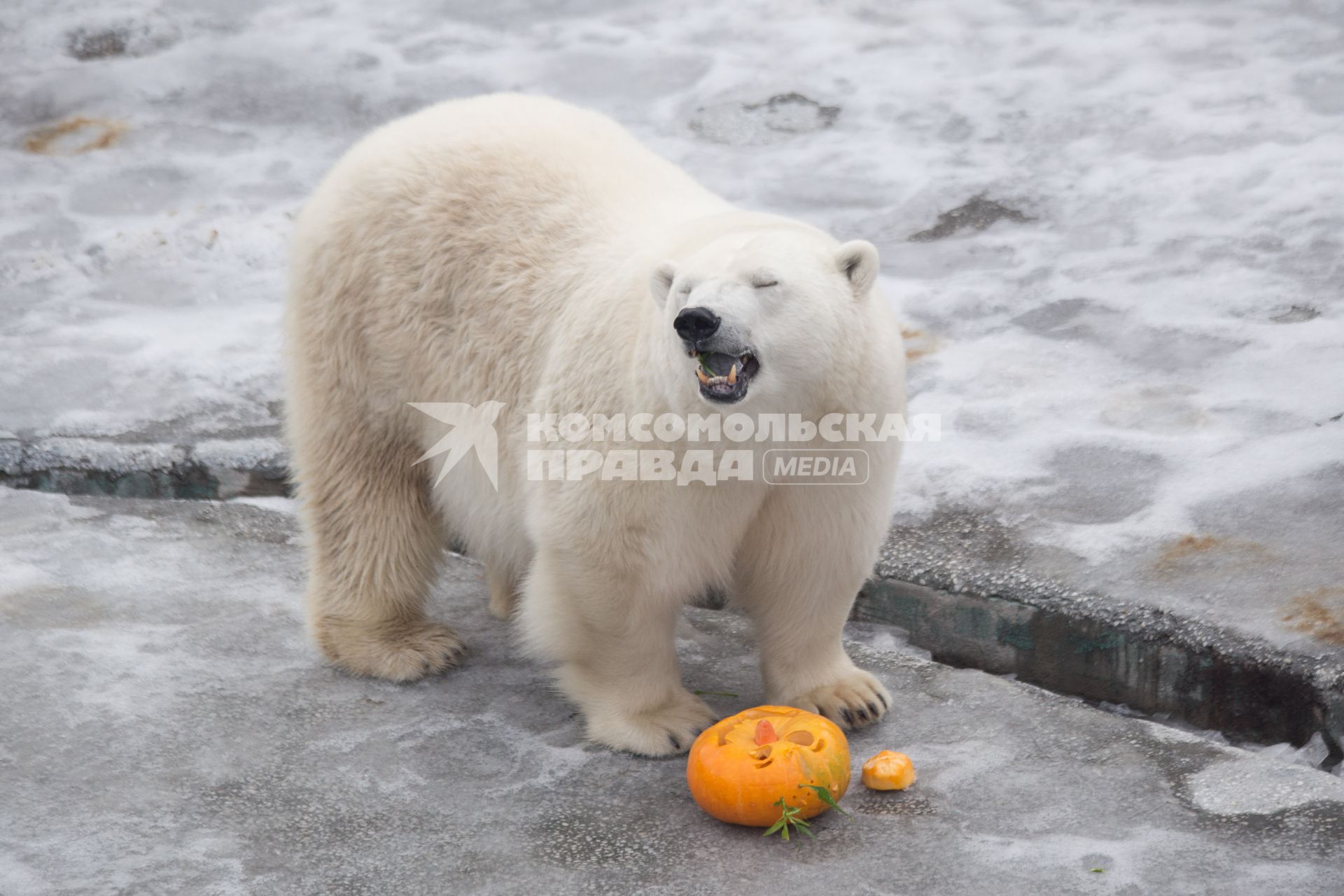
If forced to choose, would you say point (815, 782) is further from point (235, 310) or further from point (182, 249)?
point (182, 249)

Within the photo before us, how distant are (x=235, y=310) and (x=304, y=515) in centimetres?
200

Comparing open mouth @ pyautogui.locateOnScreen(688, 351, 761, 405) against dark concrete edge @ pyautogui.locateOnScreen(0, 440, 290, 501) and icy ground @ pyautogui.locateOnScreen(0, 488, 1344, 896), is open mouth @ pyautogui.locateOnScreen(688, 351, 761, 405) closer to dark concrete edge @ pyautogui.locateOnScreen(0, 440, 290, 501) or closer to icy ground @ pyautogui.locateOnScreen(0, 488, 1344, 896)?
icy ground @ pyautogui.locateOnScreen(0, 488, 1344, 896)

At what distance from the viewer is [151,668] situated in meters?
3.11

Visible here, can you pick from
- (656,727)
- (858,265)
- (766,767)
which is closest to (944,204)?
(858,265)

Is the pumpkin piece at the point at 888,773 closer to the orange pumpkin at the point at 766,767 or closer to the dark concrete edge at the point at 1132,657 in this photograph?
the orange pumpkin at the point at 766,767

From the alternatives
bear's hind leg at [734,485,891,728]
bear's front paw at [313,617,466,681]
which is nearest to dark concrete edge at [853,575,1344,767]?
bear's hind leg at [734,485,891,728]

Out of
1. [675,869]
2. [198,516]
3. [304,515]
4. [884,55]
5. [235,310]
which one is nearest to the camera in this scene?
Result: [675,869]

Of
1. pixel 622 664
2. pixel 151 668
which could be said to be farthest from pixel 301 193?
pixel 622 664

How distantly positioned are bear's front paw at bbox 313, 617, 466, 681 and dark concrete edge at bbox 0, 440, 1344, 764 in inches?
40.9

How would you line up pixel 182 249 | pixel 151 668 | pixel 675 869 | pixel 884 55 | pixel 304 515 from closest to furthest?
pixel 675 869 < pixel 151 668 < pixel 304 515 < pixel 182 249 < pixel 884 55

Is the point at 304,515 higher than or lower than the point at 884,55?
lower

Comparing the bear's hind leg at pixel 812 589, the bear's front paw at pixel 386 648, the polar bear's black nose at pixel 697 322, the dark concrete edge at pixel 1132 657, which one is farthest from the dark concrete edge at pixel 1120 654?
the polar bear's black nose at pixel 697 322

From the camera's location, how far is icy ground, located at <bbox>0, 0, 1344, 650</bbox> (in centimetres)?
352

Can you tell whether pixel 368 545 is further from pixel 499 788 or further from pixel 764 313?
pixel 764 313
